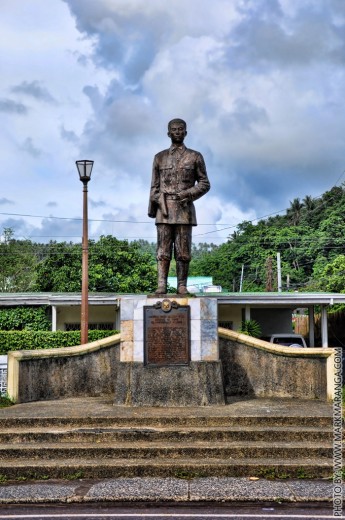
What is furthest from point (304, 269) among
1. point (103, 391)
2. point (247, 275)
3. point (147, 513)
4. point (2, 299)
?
point (147, 513)

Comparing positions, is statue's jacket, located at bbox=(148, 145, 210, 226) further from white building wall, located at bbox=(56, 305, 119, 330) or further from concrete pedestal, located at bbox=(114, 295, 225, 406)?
white building wall, located at bbox=(56, 305, 119, 330)

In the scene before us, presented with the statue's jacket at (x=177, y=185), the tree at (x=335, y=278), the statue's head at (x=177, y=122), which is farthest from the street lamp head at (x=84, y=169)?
the tree at (x=335, y=278)

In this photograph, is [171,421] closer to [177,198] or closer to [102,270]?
[177,198]

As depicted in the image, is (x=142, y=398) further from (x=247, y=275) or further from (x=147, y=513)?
(x=247, y=275)

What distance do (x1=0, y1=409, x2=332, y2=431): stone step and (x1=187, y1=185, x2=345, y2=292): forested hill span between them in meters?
28.6

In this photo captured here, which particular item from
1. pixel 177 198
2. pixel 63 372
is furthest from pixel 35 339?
pixel 177 198

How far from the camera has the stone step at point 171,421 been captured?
8.33 meters

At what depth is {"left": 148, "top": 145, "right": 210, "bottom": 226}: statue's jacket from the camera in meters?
10.1

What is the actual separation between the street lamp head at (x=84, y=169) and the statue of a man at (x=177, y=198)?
171 inches

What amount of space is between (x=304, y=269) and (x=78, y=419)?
43484 millimetres

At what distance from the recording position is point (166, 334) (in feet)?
32.0

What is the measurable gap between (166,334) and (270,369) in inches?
79.6

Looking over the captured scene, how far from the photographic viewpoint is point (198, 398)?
9.47 meters

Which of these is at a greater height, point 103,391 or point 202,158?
point 202,158
